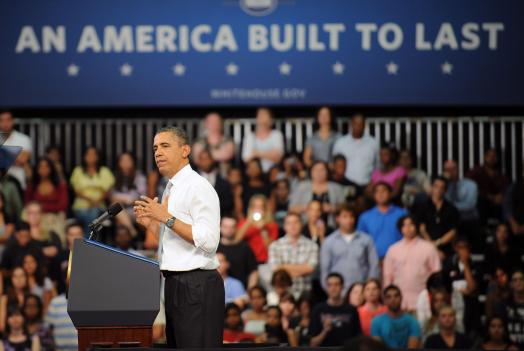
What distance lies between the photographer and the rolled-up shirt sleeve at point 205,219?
18.7 ft

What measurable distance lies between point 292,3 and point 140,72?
1.73 metres

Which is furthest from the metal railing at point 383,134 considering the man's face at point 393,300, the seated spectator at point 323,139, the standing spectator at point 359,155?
the man's face at point 393,300

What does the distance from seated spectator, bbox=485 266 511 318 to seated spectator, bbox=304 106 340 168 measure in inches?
83.8

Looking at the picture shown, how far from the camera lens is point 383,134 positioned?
12625 millimetres

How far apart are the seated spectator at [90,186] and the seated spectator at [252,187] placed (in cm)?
133

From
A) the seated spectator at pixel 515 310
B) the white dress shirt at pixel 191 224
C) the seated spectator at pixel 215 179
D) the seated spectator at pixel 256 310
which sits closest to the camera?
the white dress shirt at pixel 191 224

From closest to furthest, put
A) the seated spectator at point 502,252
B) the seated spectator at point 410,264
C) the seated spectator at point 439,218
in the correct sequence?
the seated spectator at point 410,264 → the seated spectator at point 502,252 → the seated spectator at point 439,218

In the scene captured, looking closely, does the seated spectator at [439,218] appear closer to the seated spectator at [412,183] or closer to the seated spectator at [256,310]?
the seated spectator at [412,183]

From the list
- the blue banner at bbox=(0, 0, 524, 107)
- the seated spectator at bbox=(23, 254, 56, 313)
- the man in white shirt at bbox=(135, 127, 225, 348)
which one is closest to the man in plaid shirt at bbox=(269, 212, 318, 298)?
the blue banner at bbox=(0, 0, 524, 107)

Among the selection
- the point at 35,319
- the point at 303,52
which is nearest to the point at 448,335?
the point at 303,52

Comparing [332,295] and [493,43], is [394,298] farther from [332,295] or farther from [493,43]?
[493,43]

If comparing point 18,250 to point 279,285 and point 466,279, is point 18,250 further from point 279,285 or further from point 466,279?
point 466,279

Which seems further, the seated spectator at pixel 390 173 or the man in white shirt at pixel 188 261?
the seated spectator at pixel 390 173

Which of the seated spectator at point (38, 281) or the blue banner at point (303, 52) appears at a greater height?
the blue banner at point (303, 52)
